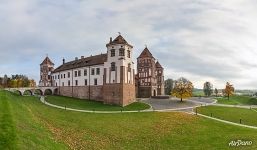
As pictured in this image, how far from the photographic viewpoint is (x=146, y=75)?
75.4 meters

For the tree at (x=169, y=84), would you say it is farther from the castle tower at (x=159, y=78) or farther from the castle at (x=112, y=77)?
the castle at (x=112, y=77)

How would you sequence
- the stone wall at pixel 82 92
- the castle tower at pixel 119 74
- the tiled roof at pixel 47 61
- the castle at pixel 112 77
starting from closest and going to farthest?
the castle tower at pixel 119 74, the castle at pixel 112 77, the stone wall at pixel 82 92, the tiled roof at pixel 47 61

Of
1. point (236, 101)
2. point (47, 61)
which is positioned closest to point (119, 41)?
point (47, 61)

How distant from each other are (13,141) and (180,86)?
56696mm

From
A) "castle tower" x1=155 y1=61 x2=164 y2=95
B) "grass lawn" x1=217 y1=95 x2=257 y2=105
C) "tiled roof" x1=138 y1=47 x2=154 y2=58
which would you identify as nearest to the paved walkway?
"grass lawn" x1=217 y1=95 x2=257 y2=105

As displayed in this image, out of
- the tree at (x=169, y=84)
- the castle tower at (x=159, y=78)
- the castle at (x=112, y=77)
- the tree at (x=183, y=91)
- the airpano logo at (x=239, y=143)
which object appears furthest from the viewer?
the tree at (x=169, y=84)

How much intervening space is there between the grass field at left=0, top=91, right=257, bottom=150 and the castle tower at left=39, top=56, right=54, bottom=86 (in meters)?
58.2

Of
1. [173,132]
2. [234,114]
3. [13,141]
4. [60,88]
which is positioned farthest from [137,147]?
[60,88]

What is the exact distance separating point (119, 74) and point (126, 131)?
26575mm

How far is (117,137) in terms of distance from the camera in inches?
1115

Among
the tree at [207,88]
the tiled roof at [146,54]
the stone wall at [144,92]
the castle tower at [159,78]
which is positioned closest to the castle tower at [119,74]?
the tiled roof at [146,54]

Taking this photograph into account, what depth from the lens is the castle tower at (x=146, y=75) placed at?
7512 centimetres

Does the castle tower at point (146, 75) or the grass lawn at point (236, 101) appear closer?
the castle tower at point (146, 75)

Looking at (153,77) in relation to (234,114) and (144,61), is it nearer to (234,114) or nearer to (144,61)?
(144,61)
